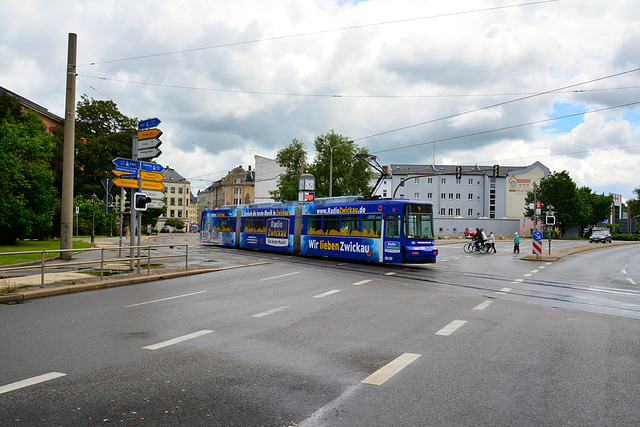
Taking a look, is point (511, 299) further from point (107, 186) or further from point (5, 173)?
point (5, 173)

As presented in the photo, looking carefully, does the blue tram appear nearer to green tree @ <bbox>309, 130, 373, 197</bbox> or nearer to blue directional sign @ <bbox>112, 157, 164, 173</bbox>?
blue directional sign @ <bbox>112, 157, 164, 173</bbox>

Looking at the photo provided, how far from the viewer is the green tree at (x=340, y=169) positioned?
2808 inches

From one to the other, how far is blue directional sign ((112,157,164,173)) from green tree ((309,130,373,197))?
5467 centimetres

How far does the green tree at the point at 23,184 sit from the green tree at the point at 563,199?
7383 centimetres

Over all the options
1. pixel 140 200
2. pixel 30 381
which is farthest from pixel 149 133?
pixel 30 381

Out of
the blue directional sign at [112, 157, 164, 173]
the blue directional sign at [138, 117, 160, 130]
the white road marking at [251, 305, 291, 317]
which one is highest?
the blue directional sign at [138, 117, 160, 130]

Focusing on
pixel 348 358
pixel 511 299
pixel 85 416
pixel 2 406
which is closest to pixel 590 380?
pixel 348 358

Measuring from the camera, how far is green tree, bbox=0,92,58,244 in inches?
1144

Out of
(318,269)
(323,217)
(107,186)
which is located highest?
(107,186)

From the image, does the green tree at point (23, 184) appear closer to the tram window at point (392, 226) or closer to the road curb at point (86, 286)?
the road curb at point (86, 286)

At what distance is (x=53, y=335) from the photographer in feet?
23.0

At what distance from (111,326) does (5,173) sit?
26.5 meters

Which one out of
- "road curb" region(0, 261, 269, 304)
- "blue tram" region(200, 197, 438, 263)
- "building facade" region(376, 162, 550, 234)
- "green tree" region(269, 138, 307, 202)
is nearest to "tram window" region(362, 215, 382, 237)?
"blue tram" region(200, 197, 438, 263)

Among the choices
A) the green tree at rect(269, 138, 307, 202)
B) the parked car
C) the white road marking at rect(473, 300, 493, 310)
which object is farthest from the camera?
the green tree at rect(269, 138, 307, 202)
